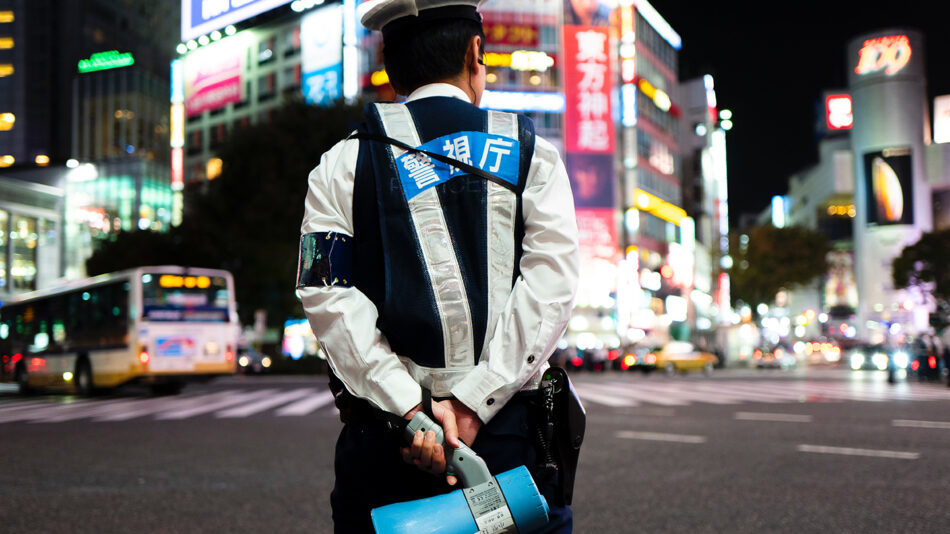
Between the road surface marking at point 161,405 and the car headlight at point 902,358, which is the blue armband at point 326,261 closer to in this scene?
the road surface marking at point 161,405

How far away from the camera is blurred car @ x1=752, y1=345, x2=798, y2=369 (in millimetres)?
41312

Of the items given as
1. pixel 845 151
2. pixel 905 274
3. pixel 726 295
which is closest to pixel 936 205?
pixel 845 151

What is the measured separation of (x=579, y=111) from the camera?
5006 cm

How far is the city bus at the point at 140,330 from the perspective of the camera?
18.4 meters

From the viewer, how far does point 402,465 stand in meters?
1.76

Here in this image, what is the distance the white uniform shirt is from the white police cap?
38 centimetres

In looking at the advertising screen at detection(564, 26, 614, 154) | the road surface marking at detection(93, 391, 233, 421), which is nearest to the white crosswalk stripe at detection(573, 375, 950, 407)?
the road surface marking at detection(93, 391, 233, 421)

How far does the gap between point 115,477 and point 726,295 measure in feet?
241

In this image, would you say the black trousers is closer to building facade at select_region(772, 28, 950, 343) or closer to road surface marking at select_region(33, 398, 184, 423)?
road surface marking at select_region(33, 398, 184, 423)

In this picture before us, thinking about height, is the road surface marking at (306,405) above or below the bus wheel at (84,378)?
below

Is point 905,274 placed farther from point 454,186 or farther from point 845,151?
point 454,186

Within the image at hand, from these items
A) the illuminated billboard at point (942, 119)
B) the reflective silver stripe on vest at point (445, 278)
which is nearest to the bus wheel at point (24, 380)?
the reflective silver stripe on vest at point (445, 278)

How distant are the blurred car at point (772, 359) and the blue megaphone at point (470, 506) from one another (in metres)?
42.4

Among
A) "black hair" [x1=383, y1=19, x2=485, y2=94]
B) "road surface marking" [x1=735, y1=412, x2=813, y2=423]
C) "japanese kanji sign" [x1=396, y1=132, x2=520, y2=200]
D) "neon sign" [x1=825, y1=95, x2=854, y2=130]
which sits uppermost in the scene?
"neon sign" [x1=825, y1=95, x2=854, y2=130]
